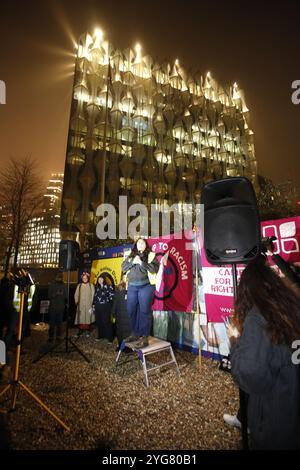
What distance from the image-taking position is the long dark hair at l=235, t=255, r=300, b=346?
1502 mm

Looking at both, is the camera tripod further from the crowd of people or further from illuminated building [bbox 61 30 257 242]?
illuminated building [bbox 61 30 257 242]

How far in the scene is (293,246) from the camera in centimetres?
405

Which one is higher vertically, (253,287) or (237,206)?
(237,206)

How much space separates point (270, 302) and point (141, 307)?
3.26 meters

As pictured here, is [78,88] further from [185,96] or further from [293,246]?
[293,246]

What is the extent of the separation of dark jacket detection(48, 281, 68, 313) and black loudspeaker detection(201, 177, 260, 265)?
562 cm

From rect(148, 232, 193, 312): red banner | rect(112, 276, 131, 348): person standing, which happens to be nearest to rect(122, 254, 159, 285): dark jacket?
rect(148, 232, 193, 312): red banner

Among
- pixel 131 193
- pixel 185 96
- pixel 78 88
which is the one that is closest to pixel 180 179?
pixel 131 193

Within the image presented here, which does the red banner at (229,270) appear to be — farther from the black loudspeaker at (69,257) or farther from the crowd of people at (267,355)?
the black loudspeaker at (69,257)

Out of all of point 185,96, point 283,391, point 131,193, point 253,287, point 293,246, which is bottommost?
point 283,391

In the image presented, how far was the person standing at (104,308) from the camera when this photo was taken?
6590 mm

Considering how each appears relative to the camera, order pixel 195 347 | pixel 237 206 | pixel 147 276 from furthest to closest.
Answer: pixel 195 347 → pixel 147 276 → pixel 237 206
